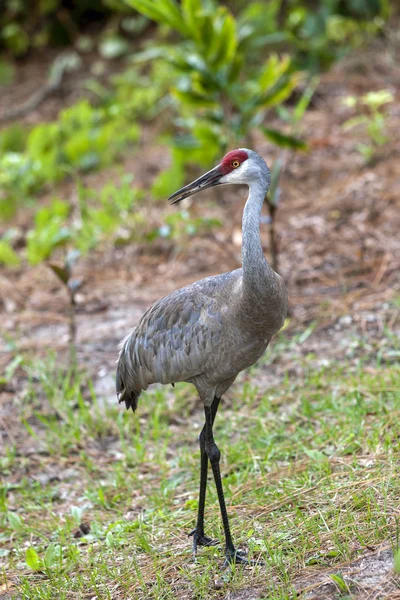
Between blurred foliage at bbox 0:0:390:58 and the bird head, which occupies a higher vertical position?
blurred foliage at bbox 0:0:390:58

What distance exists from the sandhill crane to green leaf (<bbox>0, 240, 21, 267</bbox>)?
343 centimetres

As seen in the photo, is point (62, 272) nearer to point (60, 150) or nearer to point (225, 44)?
point (225, 44)

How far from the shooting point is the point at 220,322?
3.31 m

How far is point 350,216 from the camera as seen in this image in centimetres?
653

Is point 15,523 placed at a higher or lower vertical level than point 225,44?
lower

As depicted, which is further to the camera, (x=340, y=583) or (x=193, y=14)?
(x=193, y=14)

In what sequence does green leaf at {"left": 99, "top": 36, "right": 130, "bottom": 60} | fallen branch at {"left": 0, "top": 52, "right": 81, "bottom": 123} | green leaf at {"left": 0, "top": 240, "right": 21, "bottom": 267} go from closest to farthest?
green leaf at {"left": 0, "top": 240, "right": 21, "bottom": 267} < fallen branch at {"left": 0, "top": 52, "right": 81, "bottom": 123} < green leaf at {"left": 99, "top": 36, "right": 130, "bottom": 60}

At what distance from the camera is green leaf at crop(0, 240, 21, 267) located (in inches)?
267

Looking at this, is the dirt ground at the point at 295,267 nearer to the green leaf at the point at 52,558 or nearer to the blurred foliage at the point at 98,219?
the blurred foliage at the point at 98,219

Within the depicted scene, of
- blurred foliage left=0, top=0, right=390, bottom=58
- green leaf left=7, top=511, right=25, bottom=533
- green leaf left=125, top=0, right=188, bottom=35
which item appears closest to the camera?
green leaf left=7, top=511, right=25, bottom=533

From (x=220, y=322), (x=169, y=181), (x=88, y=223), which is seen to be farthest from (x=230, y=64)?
(x=220, y=322)

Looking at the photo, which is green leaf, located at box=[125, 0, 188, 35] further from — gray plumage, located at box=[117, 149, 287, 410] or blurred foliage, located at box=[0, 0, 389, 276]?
gray plumage, located at box=[117, 149, 287, 410]

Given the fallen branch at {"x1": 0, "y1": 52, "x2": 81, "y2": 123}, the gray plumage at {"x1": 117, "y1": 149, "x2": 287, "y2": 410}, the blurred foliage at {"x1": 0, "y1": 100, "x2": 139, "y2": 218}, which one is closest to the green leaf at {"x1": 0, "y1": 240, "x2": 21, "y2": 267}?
the blurred foliage at {"x1": 0, "y1": 100, "x2": 139, "y2": 218}

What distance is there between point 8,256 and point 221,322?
3969 mm
